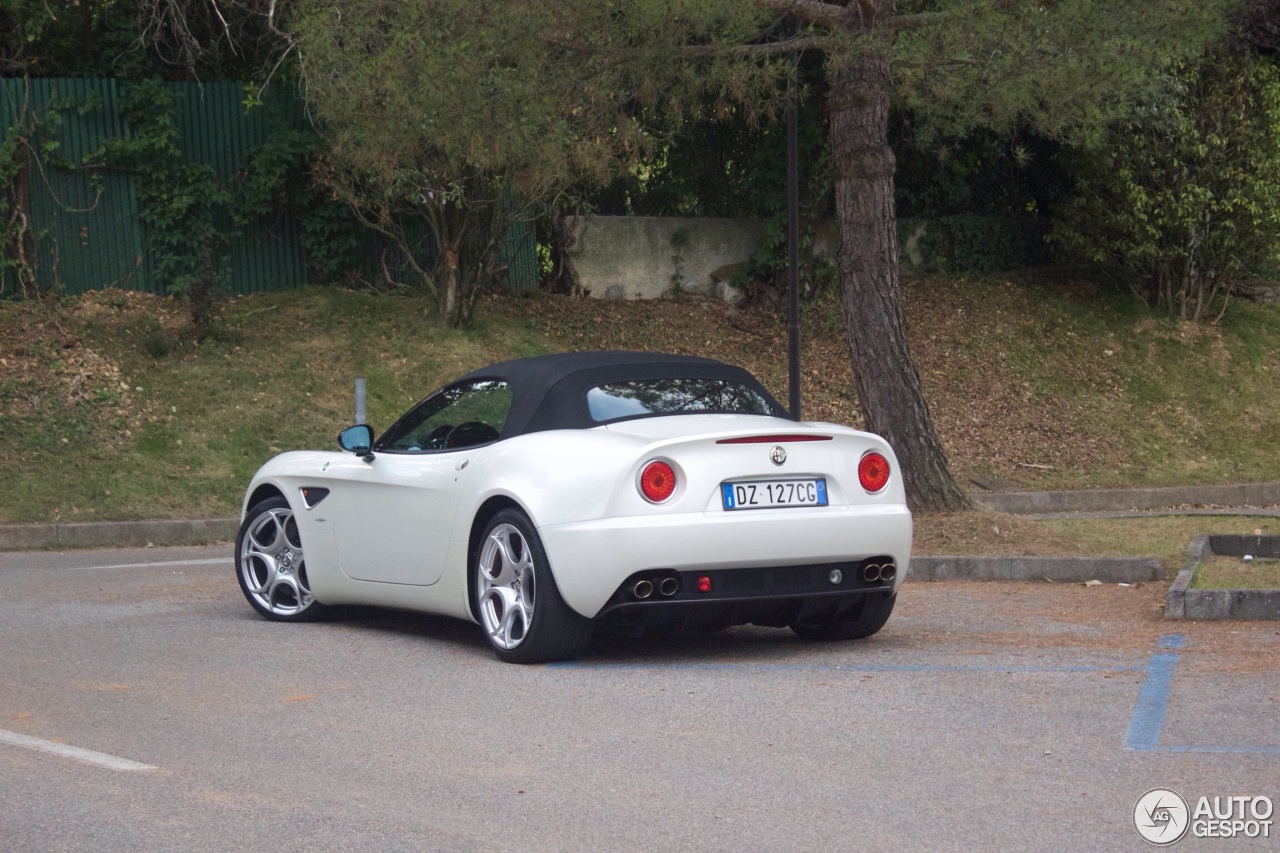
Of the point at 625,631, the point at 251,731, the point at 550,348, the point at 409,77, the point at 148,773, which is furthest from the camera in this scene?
the point at 550,348

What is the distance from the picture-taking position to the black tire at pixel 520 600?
6.80m

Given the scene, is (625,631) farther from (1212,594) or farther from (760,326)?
(760,326)

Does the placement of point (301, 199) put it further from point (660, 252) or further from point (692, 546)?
point (692, 546)

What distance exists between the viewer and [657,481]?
6676mm

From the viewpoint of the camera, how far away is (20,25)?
1920cm

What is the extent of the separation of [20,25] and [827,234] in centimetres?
1140

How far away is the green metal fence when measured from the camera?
18.9 m

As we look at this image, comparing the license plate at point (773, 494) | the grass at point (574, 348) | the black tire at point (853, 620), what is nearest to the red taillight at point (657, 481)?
the license plate at point (773, 494)

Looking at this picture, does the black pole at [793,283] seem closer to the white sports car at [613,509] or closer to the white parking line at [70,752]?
the white sports car at [613,509]

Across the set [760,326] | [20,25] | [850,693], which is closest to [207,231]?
[20,25]

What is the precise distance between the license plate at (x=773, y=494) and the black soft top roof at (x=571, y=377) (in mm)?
783

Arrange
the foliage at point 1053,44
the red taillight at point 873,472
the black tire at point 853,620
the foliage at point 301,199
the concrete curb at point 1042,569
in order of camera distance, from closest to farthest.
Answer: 1. the red taillight at point 873,472
2. the black tire at point 853,620
3. the concrete curb at point 1042,569
4. the foliage at point 1053,44
5. the foliage at point 301,199

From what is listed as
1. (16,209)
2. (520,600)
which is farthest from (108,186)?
(520,600)

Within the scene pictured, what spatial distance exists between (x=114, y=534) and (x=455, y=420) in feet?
24.2
